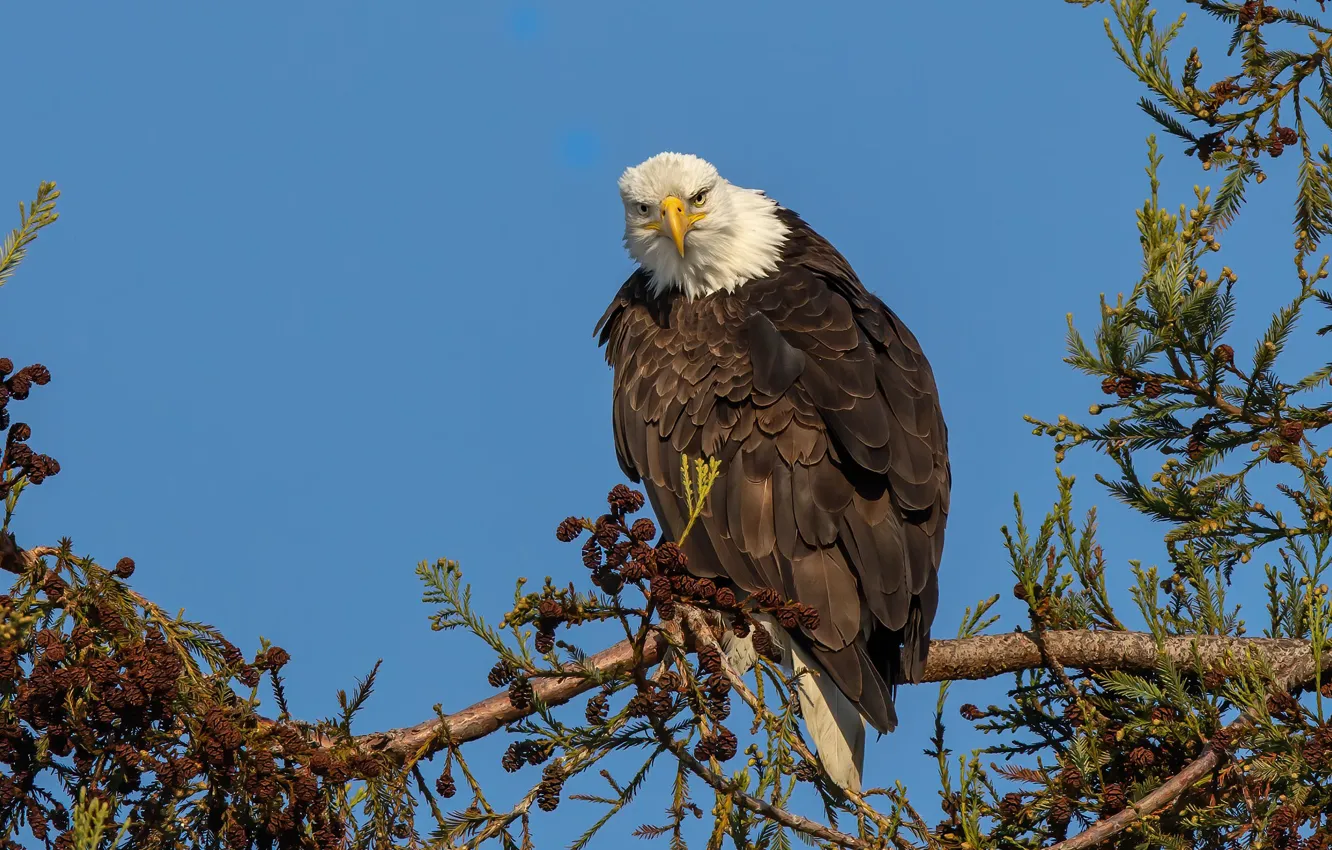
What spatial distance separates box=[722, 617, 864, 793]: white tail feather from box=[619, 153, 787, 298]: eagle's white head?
6.24ft

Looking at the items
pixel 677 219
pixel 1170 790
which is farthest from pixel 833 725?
pixel 677 219

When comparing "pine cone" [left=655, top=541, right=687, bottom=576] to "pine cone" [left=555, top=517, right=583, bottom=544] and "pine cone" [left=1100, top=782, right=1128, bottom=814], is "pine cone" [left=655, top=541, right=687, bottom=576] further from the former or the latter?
"pine cone" [left=1100, top=782, right=1128, bottom=814]

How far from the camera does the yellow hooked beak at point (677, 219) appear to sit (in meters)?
5.98

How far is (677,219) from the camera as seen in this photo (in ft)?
19.9

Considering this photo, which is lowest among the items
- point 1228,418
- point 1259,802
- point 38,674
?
point 1259,802

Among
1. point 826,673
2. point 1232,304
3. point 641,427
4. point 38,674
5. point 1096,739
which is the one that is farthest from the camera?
point 641,427

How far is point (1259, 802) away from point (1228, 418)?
1.49 metres

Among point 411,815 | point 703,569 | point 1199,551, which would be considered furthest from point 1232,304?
point 411,815

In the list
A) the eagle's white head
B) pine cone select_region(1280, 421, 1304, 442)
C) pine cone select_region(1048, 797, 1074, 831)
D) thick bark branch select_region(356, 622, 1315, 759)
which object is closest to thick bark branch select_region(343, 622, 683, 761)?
thick bark branch select_region(356, 622, 1315, 759)

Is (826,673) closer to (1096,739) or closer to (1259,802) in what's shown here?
(1096,739)

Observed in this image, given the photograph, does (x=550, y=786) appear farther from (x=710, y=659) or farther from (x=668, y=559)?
(x=668, y=559)

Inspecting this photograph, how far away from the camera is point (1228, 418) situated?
4.52 meters

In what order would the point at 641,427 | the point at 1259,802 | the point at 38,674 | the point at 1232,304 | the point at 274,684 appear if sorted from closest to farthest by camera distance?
the point at 38,674 < the point at 274,684 < the point at 1259,802 < the point at 1232,304 < the point at 641,427

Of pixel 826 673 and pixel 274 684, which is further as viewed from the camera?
pixel 826 673
